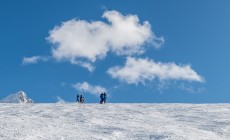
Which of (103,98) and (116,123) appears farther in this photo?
(103,98)

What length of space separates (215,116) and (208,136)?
7.45 meters

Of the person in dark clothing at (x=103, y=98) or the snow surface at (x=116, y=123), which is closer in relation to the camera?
the snow surface at (x=116, y=123)

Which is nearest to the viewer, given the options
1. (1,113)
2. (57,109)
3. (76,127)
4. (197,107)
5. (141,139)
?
(141,139)

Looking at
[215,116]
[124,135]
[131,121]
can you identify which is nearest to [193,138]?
[124,135]

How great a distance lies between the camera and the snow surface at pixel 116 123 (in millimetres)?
24234

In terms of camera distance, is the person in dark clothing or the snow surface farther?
the person in dark clothing

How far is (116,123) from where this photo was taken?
28.3 meters

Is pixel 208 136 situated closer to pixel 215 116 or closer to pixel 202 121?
pixel 202 121

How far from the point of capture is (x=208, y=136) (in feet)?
82.0

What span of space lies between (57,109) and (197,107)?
10.5 metres

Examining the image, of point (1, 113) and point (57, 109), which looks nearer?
point (1, 113)

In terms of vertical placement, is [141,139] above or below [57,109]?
below

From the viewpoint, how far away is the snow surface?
24.2 meters

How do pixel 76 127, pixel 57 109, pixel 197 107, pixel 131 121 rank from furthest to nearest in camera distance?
Answer: pixel 197 107, pixel 57 109, pixel 131 121, pixel 76 127
